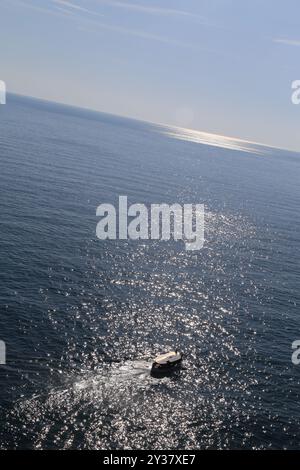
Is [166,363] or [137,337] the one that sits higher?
[137,337]

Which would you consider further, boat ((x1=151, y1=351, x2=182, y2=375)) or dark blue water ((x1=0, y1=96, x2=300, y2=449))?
boat ((x1=151, y1=351, x2=182, y2=375))

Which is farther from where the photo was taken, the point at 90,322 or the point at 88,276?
the point at 88,276

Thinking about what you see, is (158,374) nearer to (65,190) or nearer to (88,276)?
(88,276)

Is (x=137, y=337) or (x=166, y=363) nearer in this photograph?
(x=166, y=363)

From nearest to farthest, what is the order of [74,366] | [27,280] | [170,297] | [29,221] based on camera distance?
1. [74,366]
2. [27,280]
3. [170,297]
4. [29,221]

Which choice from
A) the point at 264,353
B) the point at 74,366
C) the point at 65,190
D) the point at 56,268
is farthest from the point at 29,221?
the point at 264,353

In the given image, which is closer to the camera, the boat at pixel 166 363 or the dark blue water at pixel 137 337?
the dark blue water at pixel 137 337

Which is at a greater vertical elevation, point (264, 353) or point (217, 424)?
point (264, 353)
